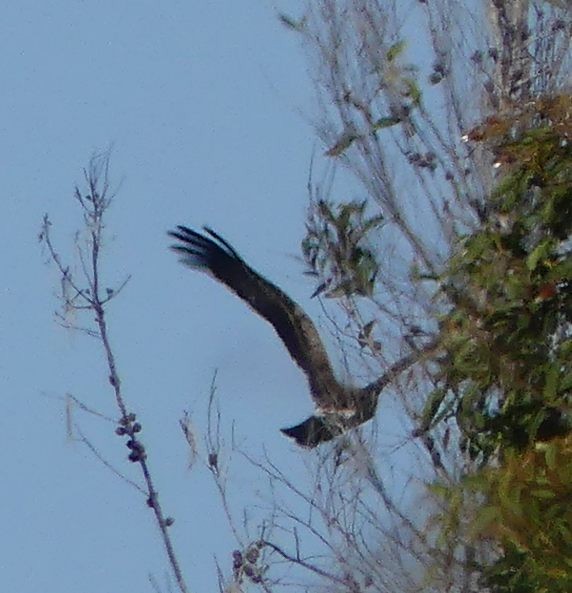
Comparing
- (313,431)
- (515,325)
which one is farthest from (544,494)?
(313,431)

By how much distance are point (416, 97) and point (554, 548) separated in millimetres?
2866

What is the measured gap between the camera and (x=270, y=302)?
622cm

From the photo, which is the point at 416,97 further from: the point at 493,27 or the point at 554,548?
the point at 554,548

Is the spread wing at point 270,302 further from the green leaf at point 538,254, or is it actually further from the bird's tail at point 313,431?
the green leaf at point 538,254

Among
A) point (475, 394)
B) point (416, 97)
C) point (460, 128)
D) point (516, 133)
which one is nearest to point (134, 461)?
point (475, 394)

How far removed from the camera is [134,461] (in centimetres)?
461

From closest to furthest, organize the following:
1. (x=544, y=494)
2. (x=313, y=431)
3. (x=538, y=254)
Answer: (x=544, y=494), (x=538, y=254), (x=313, y=431)

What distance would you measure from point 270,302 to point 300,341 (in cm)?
22

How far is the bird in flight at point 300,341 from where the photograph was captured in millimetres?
5926

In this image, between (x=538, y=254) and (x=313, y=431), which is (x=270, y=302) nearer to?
(x=313, y=431)

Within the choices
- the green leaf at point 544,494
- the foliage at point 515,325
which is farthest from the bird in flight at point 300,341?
the green leaf at point 544,494

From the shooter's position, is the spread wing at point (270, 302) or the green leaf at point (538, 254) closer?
the green leaf at point (538, 254)

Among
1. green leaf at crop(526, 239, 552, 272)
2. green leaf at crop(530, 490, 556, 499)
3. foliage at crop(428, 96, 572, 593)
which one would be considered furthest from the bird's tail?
green leaf at crop(530, 490, 556, 499)

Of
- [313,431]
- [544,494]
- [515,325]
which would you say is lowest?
[544,494]
